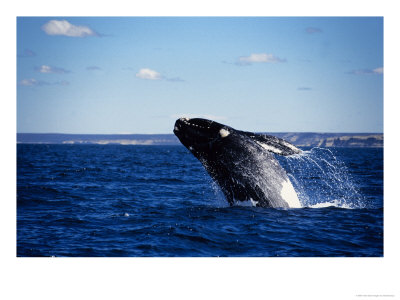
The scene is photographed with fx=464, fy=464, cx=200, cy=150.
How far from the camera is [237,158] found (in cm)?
1103

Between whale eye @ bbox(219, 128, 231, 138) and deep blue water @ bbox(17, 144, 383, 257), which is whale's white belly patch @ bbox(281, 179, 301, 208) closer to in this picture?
deep blue water @ bbox(17, 144, 383, 257)

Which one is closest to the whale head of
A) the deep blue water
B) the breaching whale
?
the breaching whale

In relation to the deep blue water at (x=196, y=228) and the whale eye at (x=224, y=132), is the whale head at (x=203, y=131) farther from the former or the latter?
the deep blue water at (x=196, y=228)

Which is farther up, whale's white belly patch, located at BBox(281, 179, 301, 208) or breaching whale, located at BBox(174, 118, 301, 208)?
breaching whale, located at BBox(174, 118, 301, 208)

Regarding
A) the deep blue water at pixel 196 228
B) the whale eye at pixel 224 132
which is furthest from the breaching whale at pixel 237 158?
the deep blue water at pixel 196 228

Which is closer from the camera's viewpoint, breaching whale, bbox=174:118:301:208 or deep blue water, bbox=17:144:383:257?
deep blue water, bbox=17:144:383:257

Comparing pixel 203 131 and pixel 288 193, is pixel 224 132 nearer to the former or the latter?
pixel 203 131

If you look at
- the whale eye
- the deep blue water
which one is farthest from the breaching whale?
the deep blue water

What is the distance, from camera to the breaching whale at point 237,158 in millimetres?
10984

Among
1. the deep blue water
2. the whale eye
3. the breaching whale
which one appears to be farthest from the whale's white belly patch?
the whale eye

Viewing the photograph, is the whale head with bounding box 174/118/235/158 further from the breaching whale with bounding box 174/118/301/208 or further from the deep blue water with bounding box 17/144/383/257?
the deep blue water with bounding box 17/144/383/257

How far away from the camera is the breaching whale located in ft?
36.0

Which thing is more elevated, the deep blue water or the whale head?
the whale head
